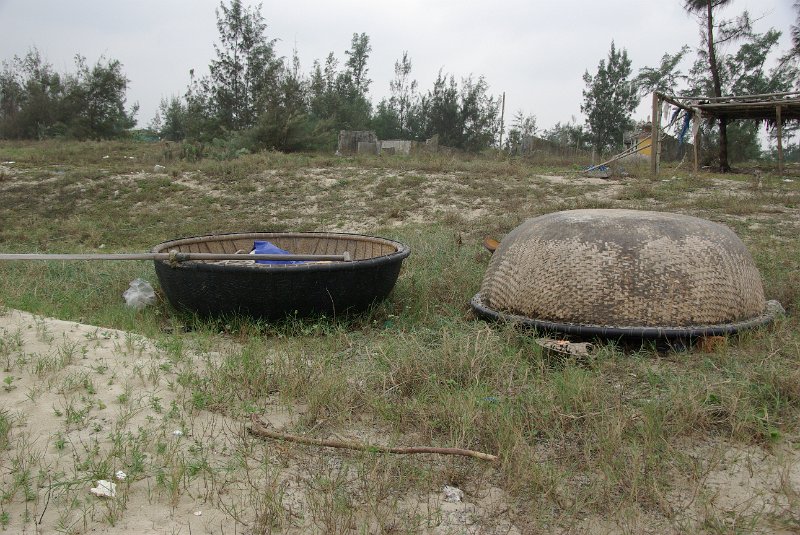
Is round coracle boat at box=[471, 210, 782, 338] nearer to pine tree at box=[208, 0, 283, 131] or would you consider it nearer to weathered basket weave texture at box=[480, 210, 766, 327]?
weathered basket weave texture at box=[480, 210, 766, 327]

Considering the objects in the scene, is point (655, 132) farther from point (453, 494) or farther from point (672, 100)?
point (453, 494)

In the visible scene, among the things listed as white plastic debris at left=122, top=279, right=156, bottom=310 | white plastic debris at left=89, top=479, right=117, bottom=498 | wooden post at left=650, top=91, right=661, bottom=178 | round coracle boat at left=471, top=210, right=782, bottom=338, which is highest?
wooden post at left=650, top=91, right=661, bottom=178

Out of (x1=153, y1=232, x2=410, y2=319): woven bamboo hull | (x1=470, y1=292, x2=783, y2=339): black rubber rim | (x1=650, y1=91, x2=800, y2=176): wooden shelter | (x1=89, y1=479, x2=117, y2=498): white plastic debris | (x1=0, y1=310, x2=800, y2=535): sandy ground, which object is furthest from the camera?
(x1=650, y1=91, x2=800, y2=176): wooden shelter

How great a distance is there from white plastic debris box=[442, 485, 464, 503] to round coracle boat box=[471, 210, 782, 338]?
1.56m

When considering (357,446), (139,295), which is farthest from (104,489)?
(139,295)

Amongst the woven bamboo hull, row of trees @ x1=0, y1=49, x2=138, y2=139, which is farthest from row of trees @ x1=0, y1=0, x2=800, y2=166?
the woven bamboo hull

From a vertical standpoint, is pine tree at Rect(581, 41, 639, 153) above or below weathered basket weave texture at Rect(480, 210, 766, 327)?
above

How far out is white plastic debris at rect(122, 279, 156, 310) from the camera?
482 cm

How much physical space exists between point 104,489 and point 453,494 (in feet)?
3.94

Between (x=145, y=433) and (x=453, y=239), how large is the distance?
17.2 feet

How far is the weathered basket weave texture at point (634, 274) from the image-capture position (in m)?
3.51

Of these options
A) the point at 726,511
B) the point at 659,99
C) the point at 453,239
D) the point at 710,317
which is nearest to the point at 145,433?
the point at 726,511

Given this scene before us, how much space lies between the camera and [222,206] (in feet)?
35.5

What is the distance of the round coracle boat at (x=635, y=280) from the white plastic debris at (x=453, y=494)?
156 cm
